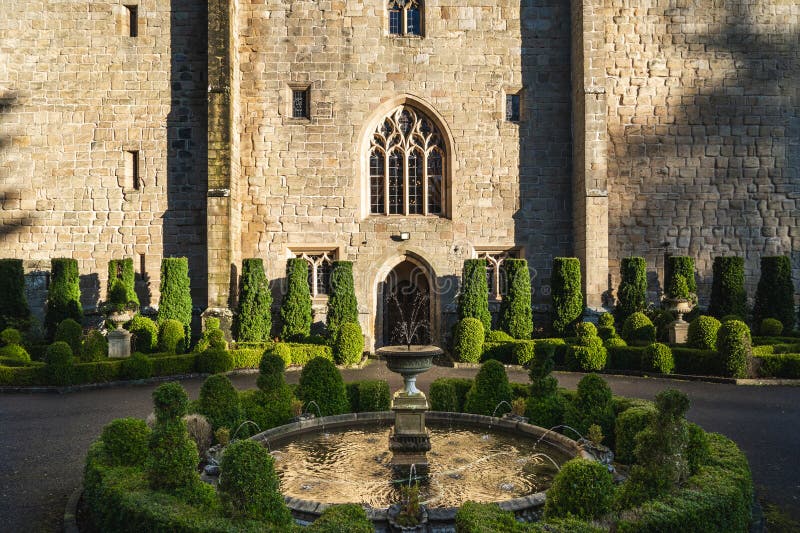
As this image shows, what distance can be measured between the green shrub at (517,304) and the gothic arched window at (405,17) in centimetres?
755

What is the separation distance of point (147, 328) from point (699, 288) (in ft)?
50.3

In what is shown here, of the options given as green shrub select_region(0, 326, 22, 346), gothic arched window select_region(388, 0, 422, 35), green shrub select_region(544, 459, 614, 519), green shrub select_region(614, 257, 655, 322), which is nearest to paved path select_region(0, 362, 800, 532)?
green shrub select_region(544, 459, 614, 519)

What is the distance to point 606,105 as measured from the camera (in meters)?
15.9

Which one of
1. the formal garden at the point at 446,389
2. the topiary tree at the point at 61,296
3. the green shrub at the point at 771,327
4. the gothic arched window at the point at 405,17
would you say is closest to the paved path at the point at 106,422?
the formal garden at the point at 446,389

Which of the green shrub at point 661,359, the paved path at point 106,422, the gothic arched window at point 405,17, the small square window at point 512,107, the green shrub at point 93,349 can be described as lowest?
the paved path at point 106,422

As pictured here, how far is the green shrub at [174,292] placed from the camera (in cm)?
1499

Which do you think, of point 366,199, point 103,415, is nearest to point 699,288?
point 366,199

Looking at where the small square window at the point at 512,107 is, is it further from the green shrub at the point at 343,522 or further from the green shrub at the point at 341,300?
the green shrub at the point at 343,522

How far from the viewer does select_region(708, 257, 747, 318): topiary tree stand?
15.3m

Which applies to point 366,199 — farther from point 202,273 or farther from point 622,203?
point 622,203

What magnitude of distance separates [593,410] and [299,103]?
12.8 meters

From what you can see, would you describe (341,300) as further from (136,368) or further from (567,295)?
(567,295)

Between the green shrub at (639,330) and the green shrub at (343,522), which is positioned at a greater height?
the green shrub at (639,330)

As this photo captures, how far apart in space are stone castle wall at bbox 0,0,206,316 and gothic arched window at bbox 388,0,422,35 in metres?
5.53
